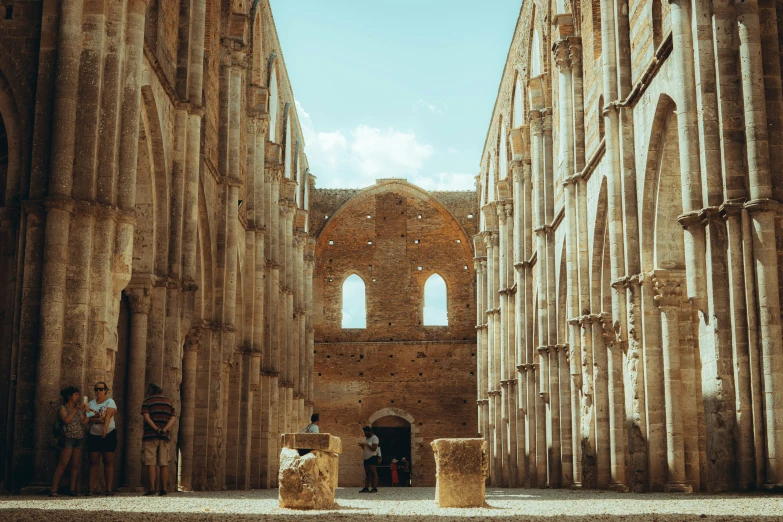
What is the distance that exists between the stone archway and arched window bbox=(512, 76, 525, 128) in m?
13.9

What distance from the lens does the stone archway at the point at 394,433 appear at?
4119 cm

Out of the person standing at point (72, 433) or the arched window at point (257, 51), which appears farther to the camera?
the arched window at point (257, 51)

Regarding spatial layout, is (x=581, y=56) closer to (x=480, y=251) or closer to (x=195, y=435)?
(x=195, y=435)

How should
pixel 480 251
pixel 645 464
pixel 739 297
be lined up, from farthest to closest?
pixel 480 251 → pixel 645 464 → pixel 739 297

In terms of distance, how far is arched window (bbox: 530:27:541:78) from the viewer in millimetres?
27986

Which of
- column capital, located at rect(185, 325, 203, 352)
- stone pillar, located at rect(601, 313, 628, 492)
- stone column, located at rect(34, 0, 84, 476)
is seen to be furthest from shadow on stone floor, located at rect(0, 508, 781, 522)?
column capital, located at rect(185, 325, 203, 352)

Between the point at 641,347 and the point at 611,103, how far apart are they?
4.29 m

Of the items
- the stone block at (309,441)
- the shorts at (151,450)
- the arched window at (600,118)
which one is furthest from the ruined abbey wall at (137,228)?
the arched window at (600,118)

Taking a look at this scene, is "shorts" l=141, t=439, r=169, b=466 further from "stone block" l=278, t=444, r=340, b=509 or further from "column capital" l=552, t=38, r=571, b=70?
"column capital" l=552, t=38, r=571, b=70

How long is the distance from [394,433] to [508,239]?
482 inches

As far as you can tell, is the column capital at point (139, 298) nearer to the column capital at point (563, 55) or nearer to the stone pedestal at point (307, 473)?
the stone pedestal at point (307, 473)

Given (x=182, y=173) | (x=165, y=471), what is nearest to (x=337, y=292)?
(x=182, y=173)

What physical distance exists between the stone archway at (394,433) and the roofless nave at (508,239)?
7.27m

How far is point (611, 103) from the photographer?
58.2 ft
